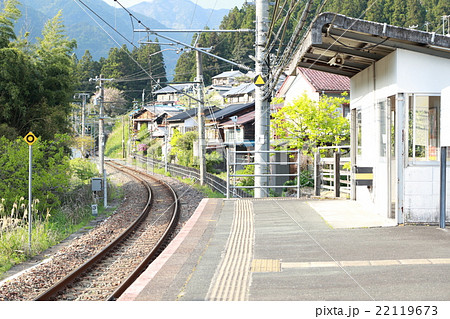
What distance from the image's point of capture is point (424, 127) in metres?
10.1

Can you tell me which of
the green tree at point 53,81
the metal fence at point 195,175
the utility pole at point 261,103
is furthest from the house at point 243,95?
the utility pole at point 261,103

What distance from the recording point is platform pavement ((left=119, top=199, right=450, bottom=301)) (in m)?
6.11

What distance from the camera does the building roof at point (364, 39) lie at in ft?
32.0

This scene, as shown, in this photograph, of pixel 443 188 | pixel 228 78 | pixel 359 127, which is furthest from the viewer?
pixel 228 78

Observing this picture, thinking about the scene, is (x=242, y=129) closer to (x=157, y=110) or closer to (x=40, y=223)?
(x=157, y=110)

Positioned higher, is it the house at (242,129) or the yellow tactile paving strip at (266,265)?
the house at (242,129)

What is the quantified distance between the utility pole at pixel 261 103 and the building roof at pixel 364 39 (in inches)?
199

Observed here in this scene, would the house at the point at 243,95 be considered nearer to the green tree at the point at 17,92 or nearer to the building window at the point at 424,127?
the green tree at the point at 17,92

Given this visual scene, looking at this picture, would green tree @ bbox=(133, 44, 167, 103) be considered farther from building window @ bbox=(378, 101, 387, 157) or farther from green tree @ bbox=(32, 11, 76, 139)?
building window @ bbox=(378, 101, 387, 157)

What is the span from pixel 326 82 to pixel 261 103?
2113cm

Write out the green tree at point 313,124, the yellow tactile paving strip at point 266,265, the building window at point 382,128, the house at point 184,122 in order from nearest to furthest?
the yellow tactile paving strip at point 266,265 → the building window at point 382,128 → the green tree at point 313,124 → the house at point 184,122

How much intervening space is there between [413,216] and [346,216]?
178 cm

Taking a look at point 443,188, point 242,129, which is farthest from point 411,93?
point 242,129

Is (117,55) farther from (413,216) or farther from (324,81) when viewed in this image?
(413,216)
